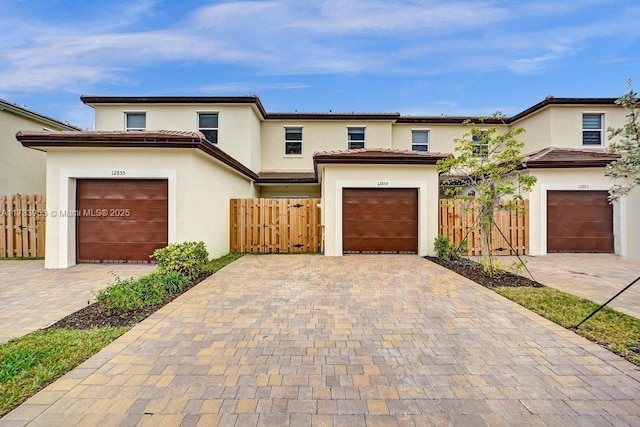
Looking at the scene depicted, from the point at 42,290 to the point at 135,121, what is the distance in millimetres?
12069

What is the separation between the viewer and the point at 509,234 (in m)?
11.1

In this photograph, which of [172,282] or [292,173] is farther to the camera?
[292,173]

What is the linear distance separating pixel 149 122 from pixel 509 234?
Answer: 17.3 metres

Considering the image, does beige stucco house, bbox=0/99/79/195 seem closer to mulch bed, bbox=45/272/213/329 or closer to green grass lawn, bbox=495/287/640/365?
mulch bed, bbox=45/272/213/329

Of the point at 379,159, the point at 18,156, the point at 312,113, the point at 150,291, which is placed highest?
the point at 312,113

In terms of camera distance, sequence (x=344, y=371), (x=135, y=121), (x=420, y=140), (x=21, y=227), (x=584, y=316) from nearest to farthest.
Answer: (x=344, y=371)
(x=584, y=316)
(x=21, y=227)
(x=135, y=121)
(x=420, y=140)

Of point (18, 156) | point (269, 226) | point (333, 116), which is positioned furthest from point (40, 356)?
point (333, 116)

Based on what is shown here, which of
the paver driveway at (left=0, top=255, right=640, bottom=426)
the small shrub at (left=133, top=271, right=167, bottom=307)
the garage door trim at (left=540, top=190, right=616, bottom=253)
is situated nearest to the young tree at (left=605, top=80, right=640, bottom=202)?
the paver driveway at (left=0, top=255, right=640, bottom=426)

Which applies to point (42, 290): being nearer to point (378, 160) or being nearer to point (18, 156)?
point (378, 160)

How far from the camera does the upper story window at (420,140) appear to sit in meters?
17.6

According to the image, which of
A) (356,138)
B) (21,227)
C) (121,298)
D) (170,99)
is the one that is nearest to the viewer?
(121,298)

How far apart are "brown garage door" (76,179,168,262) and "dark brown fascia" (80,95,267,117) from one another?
25.6 feet

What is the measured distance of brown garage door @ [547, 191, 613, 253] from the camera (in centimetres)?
1098

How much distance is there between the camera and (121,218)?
28.5 ft
